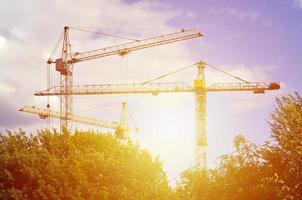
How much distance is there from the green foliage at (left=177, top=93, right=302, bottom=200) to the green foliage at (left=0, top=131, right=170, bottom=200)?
8.67m

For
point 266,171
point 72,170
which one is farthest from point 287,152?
point 72,170

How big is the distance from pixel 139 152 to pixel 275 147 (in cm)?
2083

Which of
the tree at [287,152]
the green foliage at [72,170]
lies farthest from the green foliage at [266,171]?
the green foliage at [72,170]

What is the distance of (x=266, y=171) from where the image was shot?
3625 centimetres

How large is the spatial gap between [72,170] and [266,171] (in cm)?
1856

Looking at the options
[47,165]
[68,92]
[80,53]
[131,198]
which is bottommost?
[131,198]

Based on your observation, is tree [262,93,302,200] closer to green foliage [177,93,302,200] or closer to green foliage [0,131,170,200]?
green foliage [177,93,302,200]

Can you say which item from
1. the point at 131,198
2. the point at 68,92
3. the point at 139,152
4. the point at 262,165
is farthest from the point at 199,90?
the point at 262,165

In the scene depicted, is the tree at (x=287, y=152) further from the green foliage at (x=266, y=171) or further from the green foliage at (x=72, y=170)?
the green foliage at (x=72, y=170)

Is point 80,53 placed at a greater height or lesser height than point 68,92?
greater

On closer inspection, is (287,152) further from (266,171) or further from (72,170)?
(72,170)

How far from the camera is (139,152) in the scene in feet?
178

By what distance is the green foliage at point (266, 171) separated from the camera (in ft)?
110

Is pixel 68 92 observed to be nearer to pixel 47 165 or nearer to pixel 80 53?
A: pixel 80 53
